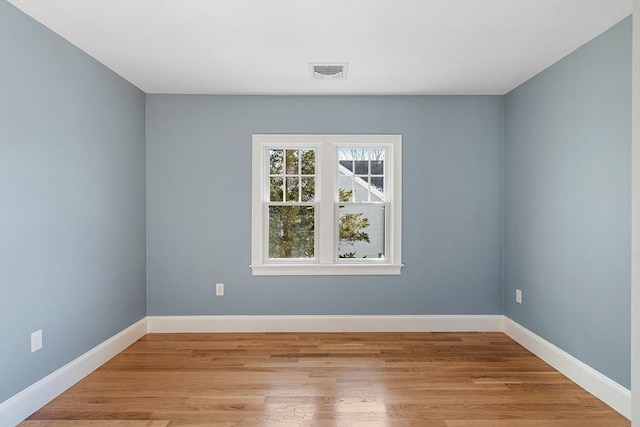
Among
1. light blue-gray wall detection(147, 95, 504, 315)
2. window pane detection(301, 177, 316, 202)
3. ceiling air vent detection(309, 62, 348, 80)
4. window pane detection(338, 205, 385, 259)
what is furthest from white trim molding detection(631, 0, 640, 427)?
window pane detection(301, 177, 316, 202)

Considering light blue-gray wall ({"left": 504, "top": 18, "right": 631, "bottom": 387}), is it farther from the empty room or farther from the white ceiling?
the white ceiling

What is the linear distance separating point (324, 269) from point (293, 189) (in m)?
0.93

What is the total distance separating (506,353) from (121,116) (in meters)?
4.16

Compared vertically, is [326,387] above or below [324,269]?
below

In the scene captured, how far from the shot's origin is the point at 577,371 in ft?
9.55

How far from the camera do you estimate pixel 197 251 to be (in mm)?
4090

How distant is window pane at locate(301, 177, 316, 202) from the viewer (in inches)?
166

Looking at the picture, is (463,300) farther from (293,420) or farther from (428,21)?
(428,21)

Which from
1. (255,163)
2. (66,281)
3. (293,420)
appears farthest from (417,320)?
(66,281)

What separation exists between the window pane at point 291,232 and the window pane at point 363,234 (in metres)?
0.34

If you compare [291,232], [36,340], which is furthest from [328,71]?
[36,340]

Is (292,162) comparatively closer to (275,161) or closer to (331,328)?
(275,161)

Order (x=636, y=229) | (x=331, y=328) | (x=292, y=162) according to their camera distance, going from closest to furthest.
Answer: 1. (x=636, y=229)
2. (x=331, y=328)
3. (x=292, y=162)

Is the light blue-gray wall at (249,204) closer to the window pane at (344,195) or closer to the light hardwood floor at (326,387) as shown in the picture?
the light hardwood floor at (326,387)
